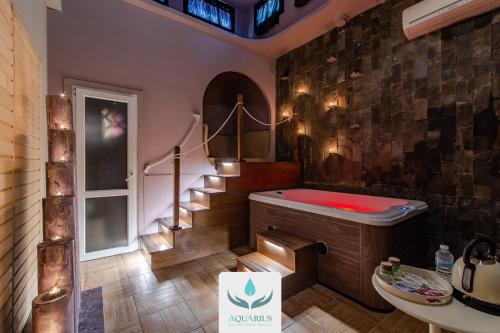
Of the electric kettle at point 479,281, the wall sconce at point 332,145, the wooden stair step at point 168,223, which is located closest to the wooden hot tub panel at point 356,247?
the electric kettle at point 479,281

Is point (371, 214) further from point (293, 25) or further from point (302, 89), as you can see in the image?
point (293, 25)

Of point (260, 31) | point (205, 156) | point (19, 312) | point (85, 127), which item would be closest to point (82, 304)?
point (19, 312)

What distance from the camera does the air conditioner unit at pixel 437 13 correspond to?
6.61 ft

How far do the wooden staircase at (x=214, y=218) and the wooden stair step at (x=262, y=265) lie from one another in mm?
737

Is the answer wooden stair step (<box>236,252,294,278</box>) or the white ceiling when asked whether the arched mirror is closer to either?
the white ceiling

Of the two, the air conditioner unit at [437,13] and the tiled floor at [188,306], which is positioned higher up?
the air conditioner unit at [437,13]

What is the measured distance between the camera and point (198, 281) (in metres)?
2.19

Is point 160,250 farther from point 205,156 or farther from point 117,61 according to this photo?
point 117,61

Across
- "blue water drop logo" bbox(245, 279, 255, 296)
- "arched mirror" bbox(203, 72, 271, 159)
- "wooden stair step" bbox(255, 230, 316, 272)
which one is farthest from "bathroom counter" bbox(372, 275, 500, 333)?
"arched mirror" bbox(203, 72, 271, 159)

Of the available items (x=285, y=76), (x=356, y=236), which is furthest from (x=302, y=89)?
(x=356, y=236)

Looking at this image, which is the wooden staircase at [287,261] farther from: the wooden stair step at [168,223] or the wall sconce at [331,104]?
the wall sconce at [331,104]

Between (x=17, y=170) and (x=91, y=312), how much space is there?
116 centimetres

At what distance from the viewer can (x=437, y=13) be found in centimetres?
217

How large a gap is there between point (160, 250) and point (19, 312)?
112cm
